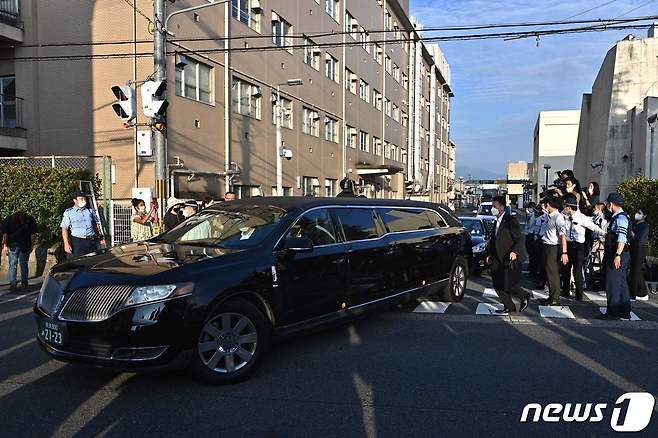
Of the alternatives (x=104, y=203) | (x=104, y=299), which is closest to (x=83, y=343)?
(x=104, y=299)

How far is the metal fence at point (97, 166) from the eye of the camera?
13.1m

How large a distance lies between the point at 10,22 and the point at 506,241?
16.7 metres

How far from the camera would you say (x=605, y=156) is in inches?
1145

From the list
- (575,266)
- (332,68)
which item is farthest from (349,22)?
(575,266)

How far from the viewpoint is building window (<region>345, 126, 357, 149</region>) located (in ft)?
110

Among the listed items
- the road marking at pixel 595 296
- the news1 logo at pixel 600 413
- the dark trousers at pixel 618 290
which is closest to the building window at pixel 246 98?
the road marking at pixel 595 296

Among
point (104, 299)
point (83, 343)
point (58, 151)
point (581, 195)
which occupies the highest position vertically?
point (58, 151)

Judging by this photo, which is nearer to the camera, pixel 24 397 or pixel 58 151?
pixel 24 397

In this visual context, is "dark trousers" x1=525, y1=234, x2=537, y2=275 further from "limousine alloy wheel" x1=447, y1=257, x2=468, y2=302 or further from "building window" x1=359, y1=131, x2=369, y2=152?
"building window" x1=359, y1=131, x2=369, y2=152

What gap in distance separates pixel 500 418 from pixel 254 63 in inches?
748

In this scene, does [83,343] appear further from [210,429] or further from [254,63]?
[254,63]

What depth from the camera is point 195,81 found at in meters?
17.3

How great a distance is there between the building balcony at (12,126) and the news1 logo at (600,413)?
17039 millimetres

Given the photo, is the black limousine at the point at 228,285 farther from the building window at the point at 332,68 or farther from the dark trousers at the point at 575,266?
the building window at the point at 332,68
